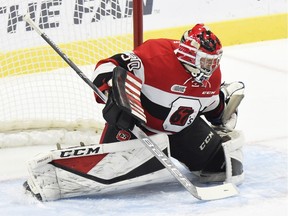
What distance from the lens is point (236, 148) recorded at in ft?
9.73

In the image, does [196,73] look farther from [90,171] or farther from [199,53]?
[90,171]

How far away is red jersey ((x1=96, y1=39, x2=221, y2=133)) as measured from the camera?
2.82 meters

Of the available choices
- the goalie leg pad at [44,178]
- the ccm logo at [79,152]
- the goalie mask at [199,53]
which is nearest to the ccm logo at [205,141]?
the goalie mask at [199,53]

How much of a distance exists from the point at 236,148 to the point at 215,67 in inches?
12.7

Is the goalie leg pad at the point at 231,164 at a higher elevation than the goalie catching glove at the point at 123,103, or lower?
lower

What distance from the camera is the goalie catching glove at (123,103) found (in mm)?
2650

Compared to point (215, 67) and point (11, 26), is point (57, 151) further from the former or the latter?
point (11, 26)

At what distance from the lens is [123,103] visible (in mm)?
2635

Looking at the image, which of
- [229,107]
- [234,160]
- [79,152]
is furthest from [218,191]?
[79,152]

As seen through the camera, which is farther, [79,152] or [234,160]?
[234,160]

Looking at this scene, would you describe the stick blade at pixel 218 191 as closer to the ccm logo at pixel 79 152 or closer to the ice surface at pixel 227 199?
the ice surface at pixel 227 199

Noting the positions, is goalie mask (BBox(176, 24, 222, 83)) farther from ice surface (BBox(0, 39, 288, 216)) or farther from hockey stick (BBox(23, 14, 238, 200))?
ice surface (BBox(0, 39, 288, 216))

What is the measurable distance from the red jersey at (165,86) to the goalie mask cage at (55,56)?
0.68 m

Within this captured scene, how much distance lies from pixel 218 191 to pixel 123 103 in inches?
19.3
